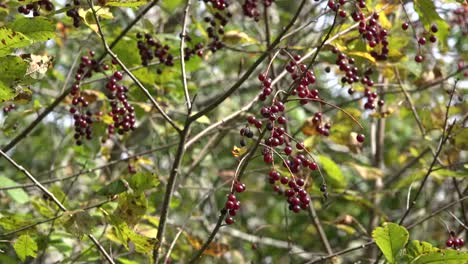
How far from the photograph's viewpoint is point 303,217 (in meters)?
4.91

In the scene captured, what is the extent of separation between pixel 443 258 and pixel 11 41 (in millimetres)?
1226

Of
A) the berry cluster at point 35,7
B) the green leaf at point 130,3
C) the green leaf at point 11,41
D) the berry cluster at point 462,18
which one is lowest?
the green leaf at point 11,41

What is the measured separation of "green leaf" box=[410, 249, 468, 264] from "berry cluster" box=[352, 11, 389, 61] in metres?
0.88

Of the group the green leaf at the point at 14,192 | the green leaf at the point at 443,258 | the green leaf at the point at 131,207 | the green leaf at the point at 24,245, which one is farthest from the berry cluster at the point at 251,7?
the green leaf at the point at 443,258

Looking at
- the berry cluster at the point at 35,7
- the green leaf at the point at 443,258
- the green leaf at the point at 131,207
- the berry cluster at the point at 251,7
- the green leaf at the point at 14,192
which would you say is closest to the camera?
the green leaf at the point at 443,258

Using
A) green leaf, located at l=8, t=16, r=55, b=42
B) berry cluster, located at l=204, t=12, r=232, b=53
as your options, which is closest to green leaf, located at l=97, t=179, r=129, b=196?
green leaf, located at l=8, t=16, r=55, b=42

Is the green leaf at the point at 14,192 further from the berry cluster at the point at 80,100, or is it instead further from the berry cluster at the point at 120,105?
the berry cluster at the point at 120,105

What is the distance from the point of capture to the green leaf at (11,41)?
179 centimetres

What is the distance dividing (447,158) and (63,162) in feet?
8.37

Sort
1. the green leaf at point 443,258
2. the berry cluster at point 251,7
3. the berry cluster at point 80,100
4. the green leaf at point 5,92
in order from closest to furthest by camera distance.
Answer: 1. the green leaf at point 443,258
2. the green leaf at point 5,92
3. the berry cluster at point 80,100
4. the berry cluster at point 251,7

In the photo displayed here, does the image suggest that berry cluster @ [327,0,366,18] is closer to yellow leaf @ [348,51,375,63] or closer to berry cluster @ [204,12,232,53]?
yellow leaf @ [348,51,375,63]

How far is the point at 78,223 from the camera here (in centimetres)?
203

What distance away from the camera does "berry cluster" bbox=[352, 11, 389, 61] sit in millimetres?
2396

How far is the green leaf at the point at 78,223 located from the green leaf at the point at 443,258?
0.90 meters
